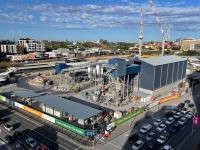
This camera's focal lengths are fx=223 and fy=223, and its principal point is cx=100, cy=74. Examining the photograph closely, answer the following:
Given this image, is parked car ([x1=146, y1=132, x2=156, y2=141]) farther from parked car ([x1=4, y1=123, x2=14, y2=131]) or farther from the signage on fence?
parked car ([x1=4, y1=123, x2=14, y2=131])

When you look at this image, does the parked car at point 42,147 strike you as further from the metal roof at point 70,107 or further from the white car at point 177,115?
the white car at point 177,115

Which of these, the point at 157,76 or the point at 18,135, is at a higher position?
the point at 157,76

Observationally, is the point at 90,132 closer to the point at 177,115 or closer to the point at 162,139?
the point at 162,139

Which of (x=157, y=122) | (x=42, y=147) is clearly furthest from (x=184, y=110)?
(x=42, y=147)

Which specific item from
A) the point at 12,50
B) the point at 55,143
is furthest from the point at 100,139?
the point at 12,50

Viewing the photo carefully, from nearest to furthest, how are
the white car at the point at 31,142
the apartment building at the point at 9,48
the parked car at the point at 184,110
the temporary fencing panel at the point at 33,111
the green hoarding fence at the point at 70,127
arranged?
1. the white car at the point at 31,142
2. the green hoarding fence at the point at 70,127
3. the temporary fencing panel at the point at 33,111
4. the parked car at the point at 184,110
5. the apartment building at the point at 9,48

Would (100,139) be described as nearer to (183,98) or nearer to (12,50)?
(183,98)

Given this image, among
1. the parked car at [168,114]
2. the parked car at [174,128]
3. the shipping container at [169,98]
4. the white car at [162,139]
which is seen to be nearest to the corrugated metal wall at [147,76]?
the shipping container at [169,98]
